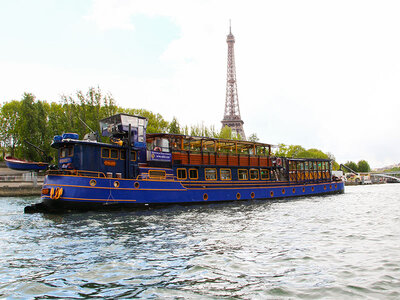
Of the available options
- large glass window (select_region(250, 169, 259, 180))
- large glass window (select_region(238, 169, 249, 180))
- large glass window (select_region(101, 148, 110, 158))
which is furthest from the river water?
large glass window (select_region(250, 169, 259, 180))

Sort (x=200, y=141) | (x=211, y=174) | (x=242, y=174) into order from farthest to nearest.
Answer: (x=242, y=174), (x=200, y=141), (x=211, y=174)

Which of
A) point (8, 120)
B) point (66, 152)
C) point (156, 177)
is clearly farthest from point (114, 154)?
point (8, 120)

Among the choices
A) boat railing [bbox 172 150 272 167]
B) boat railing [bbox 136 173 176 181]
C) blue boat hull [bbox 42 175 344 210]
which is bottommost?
blue boat hull [bbox 42 175 344 210]

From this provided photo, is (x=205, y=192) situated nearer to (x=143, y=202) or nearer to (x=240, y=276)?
(x=143, y=202)

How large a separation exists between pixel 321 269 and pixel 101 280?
534cm

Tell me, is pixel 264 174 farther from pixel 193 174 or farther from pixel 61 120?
pixel 61 120

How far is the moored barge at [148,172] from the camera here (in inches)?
766

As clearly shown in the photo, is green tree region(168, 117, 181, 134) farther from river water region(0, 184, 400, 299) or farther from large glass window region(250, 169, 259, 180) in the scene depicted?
river water region(0, 184, 400, 299)

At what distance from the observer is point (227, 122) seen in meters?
98.9

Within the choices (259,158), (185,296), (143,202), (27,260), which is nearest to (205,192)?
(143,202)

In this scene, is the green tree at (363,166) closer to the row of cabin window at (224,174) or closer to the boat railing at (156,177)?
the row of cabin window at (224,174)

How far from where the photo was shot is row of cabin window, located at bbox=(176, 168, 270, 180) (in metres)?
25.7

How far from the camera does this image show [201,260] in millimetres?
9086

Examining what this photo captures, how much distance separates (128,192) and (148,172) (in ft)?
8.65
